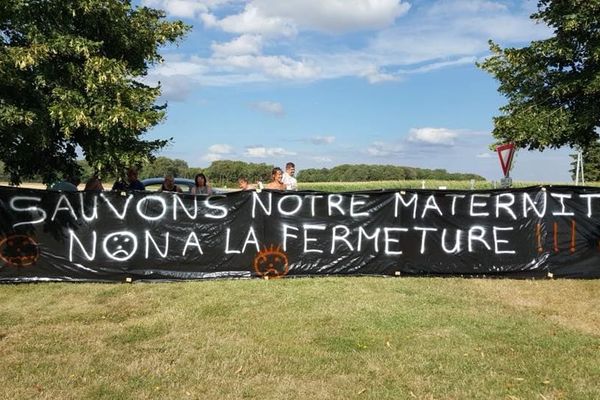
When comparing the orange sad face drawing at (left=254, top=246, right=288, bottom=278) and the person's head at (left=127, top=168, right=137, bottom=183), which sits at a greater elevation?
the person's head at (left=127, top=168, right=137, bottom=183)

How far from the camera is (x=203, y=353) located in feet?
18.3

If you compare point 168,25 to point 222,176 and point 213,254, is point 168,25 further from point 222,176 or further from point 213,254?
point 222,176

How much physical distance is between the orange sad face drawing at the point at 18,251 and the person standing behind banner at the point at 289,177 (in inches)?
193

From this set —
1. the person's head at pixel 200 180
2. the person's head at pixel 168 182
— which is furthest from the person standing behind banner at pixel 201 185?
the person's head at pixel 168 182

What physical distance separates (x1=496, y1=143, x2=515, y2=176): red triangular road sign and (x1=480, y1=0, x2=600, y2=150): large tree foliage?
1.90ft

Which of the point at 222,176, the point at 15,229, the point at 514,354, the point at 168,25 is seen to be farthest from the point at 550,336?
the point at 222,176

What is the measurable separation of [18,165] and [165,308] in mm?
5853

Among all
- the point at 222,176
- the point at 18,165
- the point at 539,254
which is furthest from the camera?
the point at 222,176

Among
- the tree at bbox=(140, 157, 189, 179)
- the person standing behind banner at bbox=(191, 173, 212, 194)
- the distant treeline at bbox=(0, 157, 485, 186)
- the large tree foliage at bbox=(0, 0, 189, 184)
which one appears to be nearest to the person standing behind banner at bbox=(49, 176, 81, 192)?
the large tree foliage at bbox=(0, 0, 189, 184)

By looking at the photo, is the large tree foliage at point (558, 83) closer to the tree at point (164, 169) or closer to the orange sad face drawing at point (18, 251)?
the orange sad face drawing at point (18, 251)

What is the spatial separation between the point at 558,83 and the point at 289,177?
579 cm

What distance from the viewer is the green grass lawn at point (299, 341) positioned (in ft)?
15.5

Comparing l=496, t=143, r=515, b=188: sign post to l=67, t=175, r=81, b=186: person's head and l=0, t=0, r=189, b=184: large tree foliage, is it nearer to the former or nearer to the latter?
l=0, t=0, r=189, b=184: large tree foliage

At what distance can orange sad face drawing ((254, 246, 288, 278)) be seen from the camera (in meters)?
9.55
